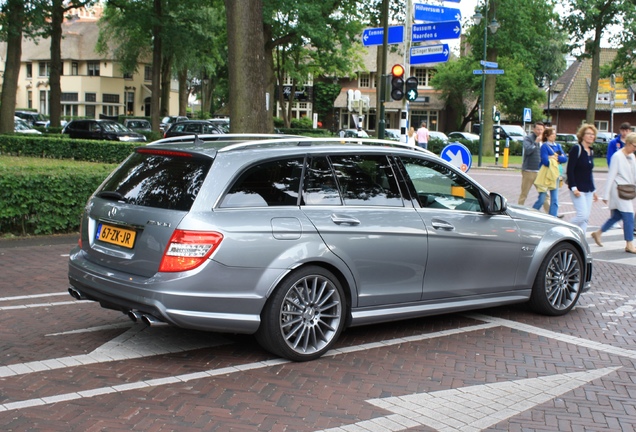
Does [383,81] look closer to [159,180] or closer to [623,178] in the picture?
[623,178]

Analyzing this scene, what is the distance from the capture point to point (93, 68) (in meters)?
77.9

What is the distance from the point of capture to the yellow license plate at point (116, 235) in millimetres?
5375

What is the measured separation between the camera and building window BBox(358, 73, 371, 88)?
7525cm

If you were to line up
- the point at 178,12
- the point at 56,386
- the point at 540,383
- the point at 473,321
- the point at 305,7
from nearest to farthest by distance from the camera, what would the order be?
the point at 56,386 → the point at 540,383 → the point at 473,321 → the point at 305,7 → the point at 178,12

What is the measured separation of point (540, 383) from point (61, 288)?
5.13 metres

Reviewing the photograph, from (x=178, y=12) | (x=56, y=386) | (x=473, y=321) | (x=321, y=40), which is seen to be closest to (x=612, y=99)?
(x=321, y=40)

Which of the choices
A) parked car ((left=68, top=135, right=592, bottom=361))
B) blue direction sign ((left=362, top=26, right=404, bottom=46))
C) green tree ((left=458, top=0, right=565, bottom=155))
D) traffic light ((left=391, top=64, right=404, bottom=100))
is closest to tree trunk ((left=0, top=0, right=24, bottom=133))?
blue direction sign ((left=362, top=26, right=404, bottom=46))

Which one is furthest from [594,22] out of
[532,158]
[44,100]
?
[44,100]

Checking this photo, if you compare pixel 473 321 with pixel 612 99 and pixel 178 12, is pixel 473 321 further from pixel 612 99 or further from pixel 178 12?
pixel 612 99

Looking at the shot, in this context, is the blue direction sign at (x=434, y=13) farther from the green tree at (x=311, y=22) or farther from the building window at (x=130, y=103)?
the building window at (x=130, y=103)

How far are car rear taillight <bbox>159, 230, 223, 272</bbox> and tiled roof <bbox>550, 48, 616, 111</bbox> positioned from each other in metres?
68.8

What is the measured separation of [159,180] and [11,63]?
1036 inches

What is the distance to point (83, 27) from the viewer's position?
78.9 metres

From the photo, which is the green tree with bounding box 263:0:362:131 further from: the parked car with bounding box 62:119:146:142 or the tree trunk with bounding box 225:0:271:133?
the tree trunk with bounding box 225:0:271:133
